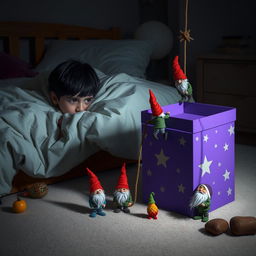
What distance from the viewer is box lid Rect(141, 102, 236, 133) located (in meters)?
1.56

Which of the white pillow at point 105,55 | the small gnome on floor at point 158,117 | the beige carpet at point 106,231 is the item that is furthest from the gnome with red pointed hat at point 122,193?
the white pillow at point 105,55

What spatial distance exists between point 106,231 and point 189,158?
36cm

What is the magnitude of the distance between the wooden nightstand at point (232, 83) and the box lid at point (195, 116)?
3.72 ft

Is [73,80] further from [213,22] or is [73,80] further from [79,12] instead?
[213,22]

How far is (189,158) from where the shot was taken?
1.58 meters

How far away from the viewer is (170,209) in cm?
171

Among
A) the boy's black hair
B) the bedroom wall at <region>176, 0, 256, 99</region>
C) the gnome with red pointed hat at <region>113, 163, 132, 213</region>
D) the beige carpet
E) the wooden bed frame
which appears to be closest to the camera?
the beige carpet

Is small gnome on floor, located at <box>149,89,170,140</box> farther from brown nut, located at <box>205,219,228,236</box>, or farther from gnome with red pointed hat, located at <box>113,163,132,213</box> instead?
brown nut, located at <box>205,219,228,236</box>

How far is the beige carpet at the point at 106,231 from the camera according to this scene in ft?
4.72

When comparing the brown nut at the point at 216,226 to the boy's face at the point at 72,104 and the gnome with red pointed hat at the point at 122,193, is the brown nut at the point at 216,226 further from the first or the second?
the boy's face at the point at 72,104

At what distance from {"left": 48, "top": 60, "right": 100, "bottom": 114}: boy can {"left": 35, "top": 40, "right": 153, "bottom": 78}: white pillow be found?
0.66 m

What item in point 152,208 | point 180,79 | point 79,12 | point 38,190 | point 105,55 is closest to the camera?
point 152,208

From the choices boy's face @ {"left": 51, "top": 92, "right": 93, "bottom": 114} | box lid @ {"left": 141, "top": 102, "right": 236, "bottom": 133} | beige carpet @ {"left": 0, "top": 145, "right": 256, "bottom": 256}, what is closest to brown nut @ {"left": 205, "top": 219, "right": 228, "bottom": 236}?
beige carpet @ {"left": 0, "top": 145, "right": 256, "bottom": 256}

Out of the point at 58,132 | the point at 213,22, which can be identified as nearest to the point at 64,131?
the point at 58,132
